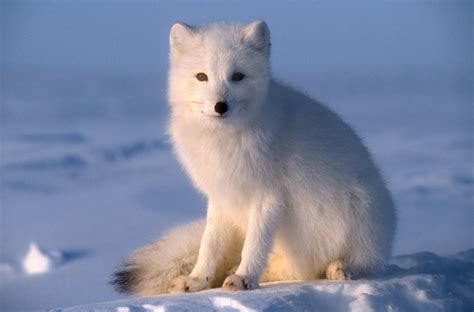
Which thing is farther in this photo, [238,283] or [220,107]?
[238,283]

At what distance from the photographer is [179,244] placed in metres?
5.05

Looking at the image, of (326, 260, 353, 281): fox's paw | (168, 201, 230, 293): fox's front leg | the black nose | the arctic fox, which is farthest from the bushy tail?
the black nose

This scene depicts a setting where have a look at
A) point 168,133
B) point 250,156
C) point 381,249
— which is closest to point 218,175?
point 250,156

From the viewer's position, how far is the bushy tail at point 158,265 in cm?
491

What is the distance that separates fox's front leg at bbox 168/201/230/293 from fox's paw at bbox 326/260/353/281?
24.3 inches

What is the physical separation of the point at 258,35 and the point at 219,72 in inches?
15.7

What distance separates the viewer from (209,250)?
4762 millimetres

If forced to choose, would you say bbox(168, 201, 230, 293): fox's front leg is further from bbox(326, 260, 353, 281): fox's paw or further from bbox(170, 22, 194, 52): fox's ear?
bbox(170, 22, 194, 52): fox's ear

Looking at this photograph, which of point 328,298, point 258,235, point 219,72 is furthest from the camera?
point 258,235

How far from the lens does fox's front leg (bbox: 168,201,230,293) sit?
470cm

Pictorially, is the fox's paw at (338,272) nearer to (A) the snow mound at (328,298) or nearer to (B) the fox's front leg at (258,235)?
(A) the snow mound at (328,298)

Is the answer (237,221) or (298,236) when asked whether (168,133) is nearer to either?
(237,221)

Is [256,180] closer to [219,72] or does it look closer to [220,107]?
[220,107]

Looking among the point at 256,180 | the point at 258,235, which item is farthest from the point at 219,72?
the point at 258,235
